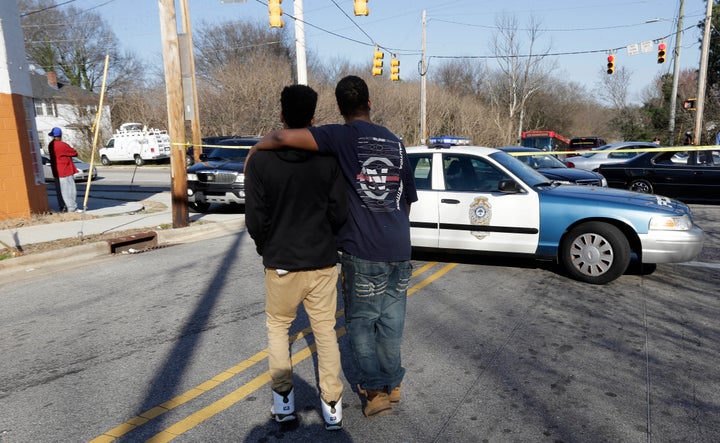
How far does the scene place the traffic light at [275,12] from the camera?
14469 millimetres

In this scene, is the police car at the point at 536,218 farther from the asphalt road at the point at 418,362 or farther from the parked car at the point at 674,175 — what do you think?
the parked car at the point at 674,175

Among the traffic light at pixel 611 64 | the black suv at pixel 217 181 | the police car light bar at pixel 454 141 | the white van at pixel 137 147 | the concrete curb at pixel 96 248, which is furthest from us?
the white van at pixel 137 147

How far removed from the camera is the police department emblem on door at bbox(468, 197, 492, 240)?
6.78 m

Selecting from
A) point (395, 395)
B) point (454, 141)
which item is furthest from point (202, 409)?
point (454, 141)

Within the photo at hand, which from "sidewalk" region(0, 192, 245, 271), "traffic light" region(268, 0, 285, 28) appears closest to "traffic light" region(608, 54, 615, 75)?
"traffic light" region(268, 0, 285, 28)

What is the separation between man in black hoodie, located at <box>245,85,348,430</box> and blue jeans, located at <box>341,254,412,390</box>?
0.43 ft

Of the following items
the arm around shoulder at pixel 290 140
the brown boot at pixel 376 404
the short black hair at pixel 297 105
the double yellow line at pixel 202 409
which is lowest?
the double yellow line at pixel 202 409

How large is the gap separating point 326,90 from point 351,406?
37.2 metres

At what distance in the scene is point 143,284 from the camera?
6590 millimetres

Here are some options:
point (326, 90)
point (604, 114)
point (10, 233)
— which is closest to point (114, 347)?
point (10, 233)

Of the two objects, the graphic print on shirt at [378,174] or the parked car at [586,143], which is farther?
the parked car at [586,143]

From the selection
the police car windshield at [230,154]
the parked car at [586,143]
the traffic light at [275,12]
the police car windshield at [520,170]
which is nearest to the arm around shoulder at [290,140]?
the police car windshield at [520,170]

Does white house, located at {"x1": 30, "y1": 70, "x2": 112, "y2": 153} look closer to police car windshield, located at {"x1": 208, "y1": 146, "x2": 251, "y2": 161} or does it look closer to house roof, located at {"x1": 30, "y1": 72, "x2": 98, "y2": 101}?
house roof, located at {"x1": 30, "y1": 72, "x2": 98, "y2": 101}

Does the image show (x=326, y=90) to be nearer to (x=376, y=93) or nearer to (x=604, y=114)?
(x=376, y=93)
